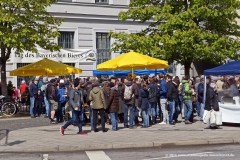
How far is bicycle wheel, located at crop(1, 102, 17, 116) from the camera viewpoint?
25.0m

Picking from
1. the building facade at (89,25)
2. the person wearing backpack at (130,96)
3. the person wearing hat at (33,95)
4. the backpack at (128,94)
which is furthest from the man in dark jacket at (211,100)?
the building facade at (89,25)

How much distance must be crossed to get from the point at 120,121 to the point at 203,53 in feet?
34.4

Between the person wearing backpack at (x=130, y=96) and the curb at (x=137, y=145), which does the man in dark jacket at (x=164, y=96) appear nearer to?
the person wearing backpack at (x=130, y=96)

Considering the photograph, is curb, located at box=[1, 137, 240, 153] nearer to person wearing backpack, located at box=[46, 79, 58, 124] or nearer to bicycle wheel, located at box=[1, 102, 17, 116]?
person wearing backpack, located at box=[46, 79, 58, 124]

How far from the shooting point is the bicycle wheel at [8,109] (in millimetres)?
24984

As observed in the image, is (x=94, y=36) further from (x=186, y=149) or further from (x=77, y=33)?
(x=186, y=149)

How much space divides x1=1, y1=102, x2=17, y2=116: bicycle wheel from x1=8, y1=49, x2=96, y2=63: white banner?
7039mm

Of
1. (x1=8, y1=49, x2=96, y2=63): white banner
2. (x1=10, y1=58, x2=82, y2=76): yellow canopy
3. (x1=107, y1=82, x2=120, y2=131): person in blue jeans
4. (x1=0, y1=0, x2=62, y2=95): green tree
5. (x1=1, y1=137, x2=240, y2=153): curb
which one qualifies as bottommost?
(x1=1, y1=137, x2=240, y2=153): curb

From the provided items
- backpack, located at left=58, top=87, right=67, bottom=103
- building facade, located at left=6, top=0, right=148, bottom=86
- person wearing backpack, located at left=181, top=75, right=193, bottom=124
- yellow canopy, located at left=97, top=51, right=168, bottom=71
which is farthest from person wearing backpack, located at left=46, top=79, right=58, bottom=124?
building facade, located at left=6, top=0, right=148, bottom=86

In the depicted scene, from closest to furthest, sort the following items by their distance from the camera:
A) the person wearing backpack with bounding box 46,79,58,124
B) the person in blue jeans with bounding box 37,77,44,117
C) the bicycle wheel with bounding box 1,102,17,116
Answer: the person wearing backpack with bounding box 46,79,58,124 → the person in blue jeans with bounding box 37,77,44,117 → the bicycle wheel with bounding box 1,102,17,116

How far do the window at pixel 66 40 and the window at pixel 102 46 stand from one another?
197cm

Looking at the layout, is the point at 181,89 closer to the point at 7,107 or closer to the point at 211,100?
the point at 211,100

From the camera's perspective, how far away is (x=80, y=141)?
16.1 metres

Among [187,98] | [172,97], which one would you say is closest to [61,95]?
[172,97]
